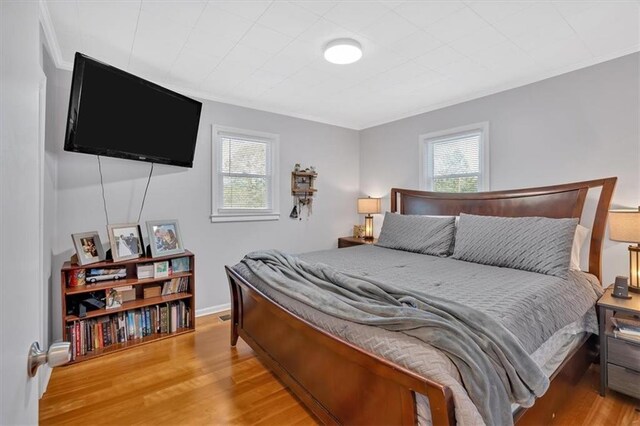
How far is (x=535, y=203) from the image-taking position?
2.84 m

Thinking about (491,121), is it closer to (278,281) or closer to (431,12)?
(431,12)

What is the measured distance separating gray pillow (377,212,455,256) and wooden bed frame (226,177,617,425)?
45 centimetres

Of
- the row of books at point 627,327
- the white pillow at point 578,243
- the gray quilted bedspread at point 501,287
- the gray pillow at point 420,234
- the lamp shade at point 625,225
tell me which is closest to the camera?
the gray quilted bedspread at point 501,287

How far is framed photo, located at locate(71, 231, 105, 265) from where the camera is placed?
252 cm

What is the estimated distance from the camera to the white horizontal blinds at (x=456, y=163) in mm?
3533

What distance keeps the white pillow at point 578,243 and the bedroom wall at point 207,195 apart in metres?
2.84

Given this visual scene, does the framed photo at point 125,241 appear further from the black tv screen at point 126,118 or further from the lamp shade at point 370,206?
the lamp shade at point 370,206

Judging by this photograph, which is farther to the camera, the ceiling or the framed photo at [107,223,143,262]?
the framed photo at [107,223,143,262]

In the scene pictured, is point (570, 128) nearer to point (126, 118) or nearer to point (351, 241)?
point (351, 241)

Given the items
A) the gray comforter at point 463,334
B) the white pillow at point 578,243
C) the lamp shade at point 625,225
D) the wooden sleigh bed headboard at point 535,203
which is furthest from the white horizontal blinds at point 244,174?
the lamp shade at point 625,225

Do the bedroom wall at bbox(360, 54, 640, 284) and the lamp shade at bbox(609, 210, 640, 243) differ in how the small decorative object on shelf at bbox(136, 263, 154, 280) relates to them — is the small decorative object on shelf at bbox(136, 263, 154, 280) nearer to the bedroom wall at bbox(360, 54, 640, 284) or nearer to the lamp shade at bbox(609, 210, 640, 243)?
the bedroom wall at bbox(360, 54, 640, 284)

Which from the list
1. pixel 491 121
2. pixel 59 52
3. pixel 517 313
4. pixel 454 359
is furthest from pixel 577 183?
pixel 59 52

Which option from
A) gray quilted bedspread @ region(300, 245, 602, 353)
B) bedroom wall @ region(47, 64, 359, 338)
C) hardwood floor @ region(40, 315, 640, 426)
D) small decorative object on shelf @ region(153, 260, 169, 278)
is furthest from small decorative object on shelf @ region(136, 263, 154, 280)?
gray quilted bedspread @ region(300, 245, 602, 353)

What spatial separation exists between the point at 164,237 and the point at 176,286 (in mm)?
494
